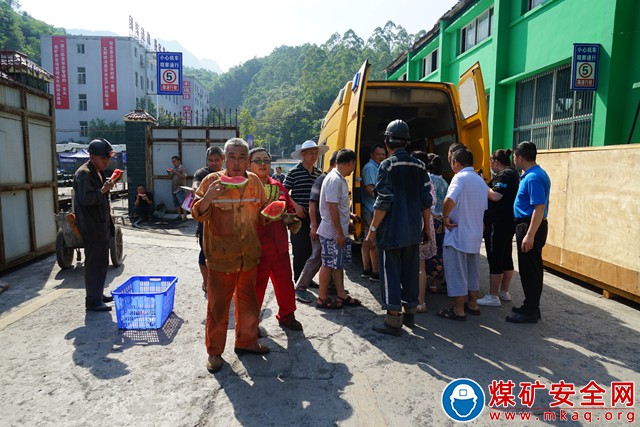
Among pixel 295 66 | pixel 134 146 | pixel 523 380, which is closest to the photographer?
pixel 523 380

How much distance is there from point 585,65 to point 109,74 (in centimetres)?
4874

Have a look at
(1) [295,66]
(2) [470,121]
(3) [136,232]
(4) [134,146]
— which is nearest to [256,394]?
(2) [470,121]

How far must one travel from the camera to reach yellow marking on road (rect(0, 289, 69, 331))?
13.8ft

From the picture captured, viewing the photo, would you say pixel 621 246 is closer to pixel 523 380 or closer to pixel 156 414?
pixel 523 380

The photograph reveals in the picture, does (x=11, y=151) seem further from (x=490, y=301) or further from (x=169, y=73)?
(x=169, y=73)

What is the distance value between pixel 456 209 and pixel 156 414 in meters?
3.21

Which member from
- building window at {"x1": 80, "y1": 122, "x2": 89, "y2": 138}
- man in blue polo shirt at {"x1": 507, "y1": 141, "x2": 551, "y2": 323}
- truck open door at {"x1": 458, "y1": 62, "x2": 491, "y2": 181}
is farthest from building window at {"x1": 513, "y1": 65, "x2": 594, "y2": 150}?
building window at {"x1": 80, "y1": 122, "x2": 89, "y2": 138}

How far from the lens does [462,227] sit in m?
4.23

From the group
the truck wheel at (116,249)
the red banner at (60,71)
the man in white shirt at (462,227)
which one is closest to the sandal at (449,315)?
the man in white shirt at (462,227)

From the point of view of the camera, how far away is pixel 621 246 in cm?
490

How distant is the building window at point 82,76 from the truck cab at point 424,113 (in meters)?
48.5

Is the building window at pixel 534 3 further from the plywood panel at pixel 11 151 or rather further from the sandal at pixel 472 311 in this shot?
the plywood panel at pixel 11 151

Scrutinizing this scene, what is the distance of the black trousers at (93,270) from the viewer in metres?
4.50

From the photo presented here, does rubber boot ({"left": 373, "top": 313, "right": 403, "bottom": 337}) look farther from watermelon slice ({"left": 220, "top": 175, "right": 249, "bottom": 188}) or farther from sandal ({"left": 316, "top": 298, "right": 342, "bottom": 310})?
watermelon slice ({"left": 220, "top": 175, "right": 249, "bottom": 188})
